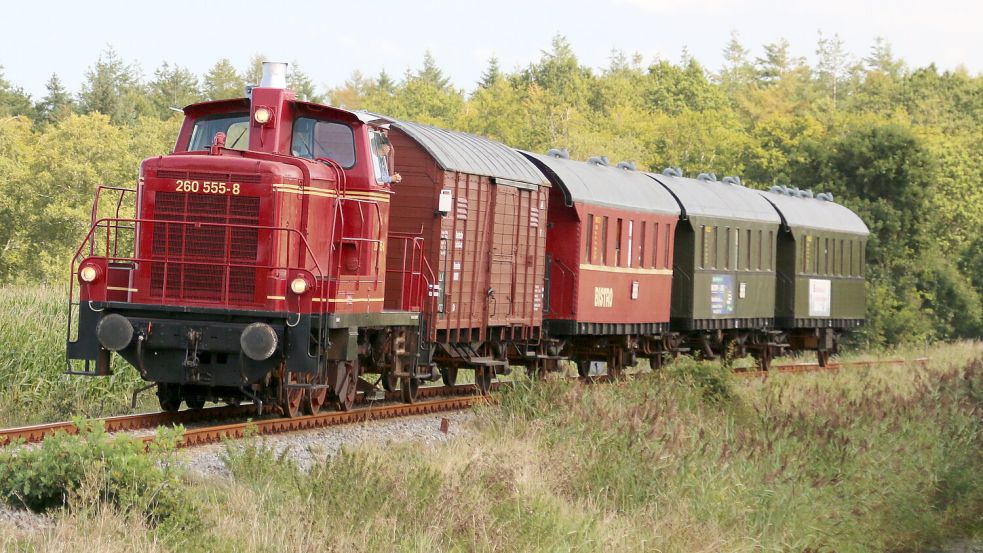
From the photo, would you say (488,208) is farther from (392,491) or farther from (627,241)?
(392,491)

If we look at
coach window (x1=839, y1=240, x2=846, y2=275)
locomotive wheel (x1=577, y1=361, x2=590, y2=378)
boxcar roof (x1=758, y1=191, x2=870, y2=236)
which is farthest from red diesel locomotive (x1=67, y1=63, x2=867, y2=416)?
coach window (x1=839, y1=240, x2=846, y2=275)

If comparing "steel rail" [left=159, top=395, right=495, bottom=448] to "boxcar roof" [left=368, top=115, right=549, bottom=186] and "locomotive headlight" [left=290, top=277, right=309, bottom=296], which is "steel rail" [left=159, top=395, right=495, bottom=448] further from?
"boxcar roof" [left=368, top=115, right=549, bottom=186]

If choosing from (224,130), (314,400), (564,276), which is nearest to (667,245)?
(564,276)

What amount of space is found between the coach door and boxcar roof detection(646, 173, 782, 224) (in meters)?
6.29

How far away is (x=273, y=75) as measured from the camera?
45.1 feet

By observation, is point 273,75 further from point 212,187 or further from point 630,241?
point 630,241

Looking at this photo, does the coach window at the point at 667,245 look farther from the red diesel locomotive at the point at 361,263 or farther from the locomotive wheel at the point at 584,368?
the locomotive wheel at the point at 584,368

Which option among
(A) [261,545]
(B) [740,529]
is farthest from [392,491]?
(B) [740,529]

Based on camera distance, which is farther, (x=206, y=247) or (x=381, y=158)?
(x=381, y=158)

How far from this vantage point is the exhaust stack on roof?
45.1 feet

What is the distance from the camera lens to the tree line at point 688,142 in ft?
150

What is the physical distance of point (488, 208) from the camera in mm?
17172

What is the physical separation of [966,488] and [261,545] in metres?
11.0

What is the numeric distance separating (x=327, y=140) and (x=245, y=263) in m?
1.76
